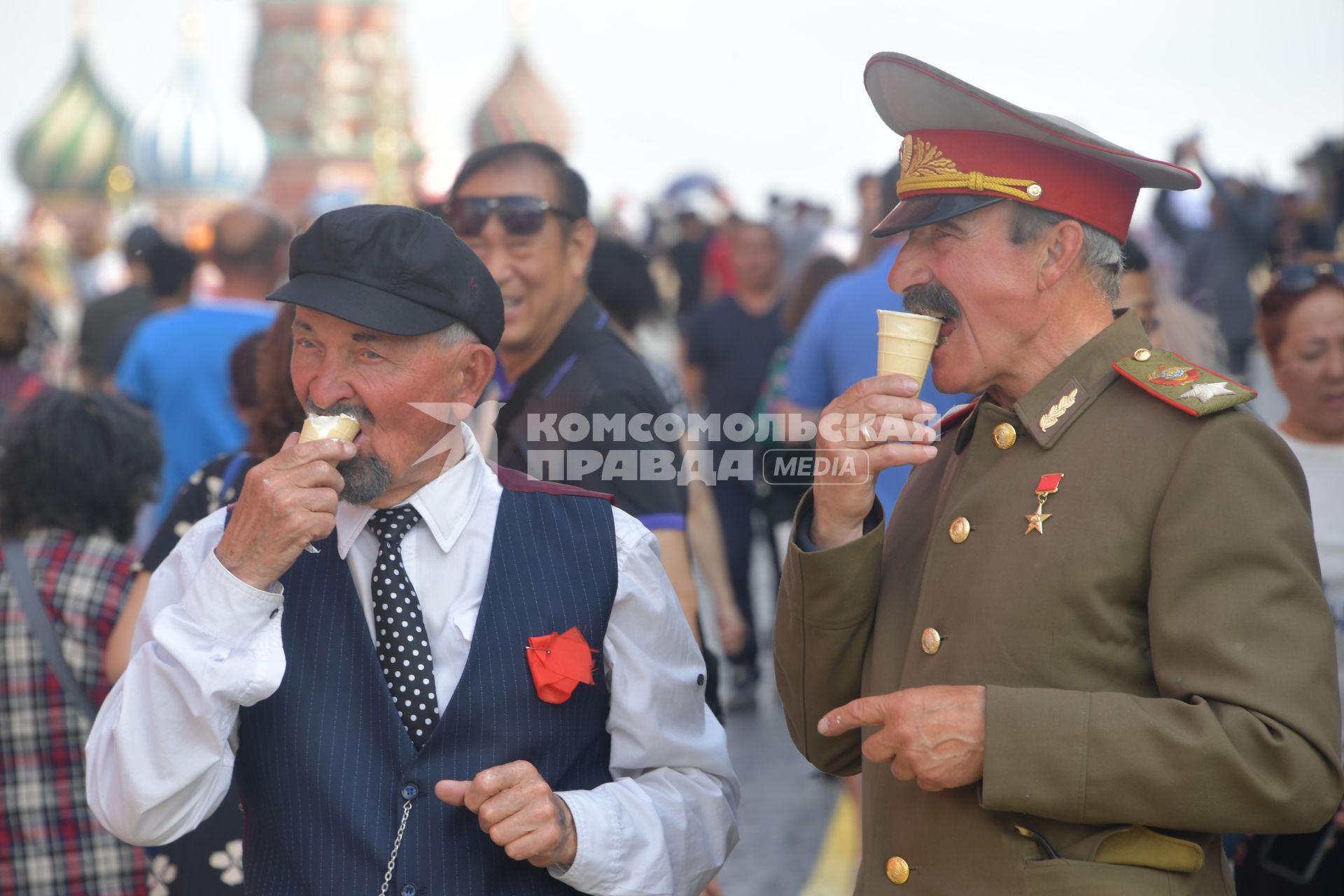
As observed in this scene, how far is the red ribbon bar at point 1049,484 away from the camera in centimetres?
229

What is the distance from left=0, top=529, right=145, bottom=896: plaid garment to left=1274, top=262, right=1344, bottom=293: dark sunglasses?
322cm

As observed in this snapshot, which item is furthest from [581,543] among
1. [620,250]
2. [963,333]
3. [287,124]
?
[287,124]

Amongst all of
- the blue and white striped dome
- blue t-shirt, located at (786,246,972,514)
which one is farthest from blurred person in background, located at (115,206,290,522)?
the blue and white striped dome

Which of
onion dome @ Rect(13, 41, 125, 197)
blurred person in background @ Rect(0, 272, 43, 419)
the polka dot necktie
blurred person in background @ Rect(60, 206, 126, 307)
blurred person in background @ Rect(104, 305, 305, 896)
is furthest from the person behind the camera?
onion dome @ Rect(13, 41, 125, 197)

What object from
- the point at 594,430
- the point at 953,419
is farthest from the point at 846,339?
the point at 953,419

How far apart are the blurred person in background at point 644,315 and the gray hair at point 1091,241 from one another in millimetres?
2830

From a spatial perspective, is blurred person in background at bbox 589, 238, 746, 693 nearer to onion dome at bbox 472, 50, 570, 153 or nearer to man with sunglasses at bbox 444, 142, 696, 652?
man with sunglasses at bbox 444, 142, 696, 652

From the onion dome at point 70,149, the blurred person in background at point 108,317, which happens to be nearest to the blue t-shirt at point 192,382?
the blurred person in background at point 108,317

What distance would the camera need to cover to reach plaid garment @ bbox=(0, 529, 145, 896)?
11.7 ft

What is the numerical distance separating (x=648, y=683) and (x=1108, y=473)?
86 centimetres

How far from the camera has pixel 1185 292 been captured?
33.2 feet

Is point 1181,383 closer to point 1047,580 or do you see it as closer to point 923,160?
point 1047,580

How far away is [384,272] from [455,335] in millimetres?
186

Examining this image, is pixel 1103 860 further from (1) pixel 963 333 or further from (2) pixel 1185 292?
(2) pixel 1185 292
